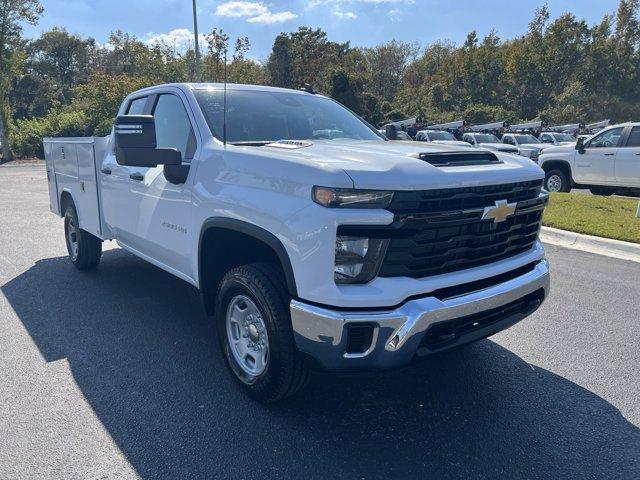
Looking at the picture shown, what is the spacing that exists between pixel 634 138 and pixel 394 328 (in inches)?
461

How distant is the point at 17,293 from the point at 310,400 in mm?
3726

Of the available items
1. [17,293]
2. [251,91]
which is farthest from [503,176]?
[17,293]

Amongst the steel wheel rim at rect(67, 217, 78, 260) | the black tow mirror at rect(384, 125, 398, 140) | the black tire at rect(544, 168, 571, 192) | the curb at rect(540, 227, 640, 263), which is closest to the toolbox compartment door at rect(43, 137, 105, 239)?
the steel wheel rim at rect(67, 217, 78, 260)

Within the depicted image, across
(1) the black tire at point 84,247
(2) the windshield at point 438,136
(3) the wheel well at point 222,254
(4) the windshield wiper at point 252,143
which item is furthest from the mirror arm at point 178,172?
(2) the windshield at point 438,136

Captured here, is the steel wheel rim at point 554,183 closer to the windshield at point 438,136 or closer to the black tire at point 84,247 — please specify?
the black tire at point 84,247

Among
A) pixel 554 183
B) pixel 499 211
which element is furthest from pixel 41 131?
pixel 499 211

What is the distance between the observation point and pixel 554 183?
13.5 m

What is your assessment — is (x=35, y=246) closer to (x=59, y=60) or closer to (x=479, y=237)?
(x=479, y=237)

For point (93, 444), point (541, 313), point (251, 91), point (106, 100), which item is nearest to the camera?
point (93, 444)

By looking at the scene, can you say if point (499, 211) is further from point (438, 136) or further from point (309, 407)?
point (438, 136)

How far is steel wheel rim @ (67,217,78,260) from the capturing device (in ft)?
20.5

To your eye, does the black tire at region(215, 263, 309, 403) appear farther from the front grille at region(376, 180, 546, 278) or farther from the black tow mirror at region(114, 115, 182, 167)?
the black tow mirror at region(114, 115, 182, 167)

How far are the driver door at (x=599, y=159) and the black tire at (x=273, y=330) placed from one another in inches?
450

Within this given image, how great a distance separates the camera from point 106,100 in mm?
32844
